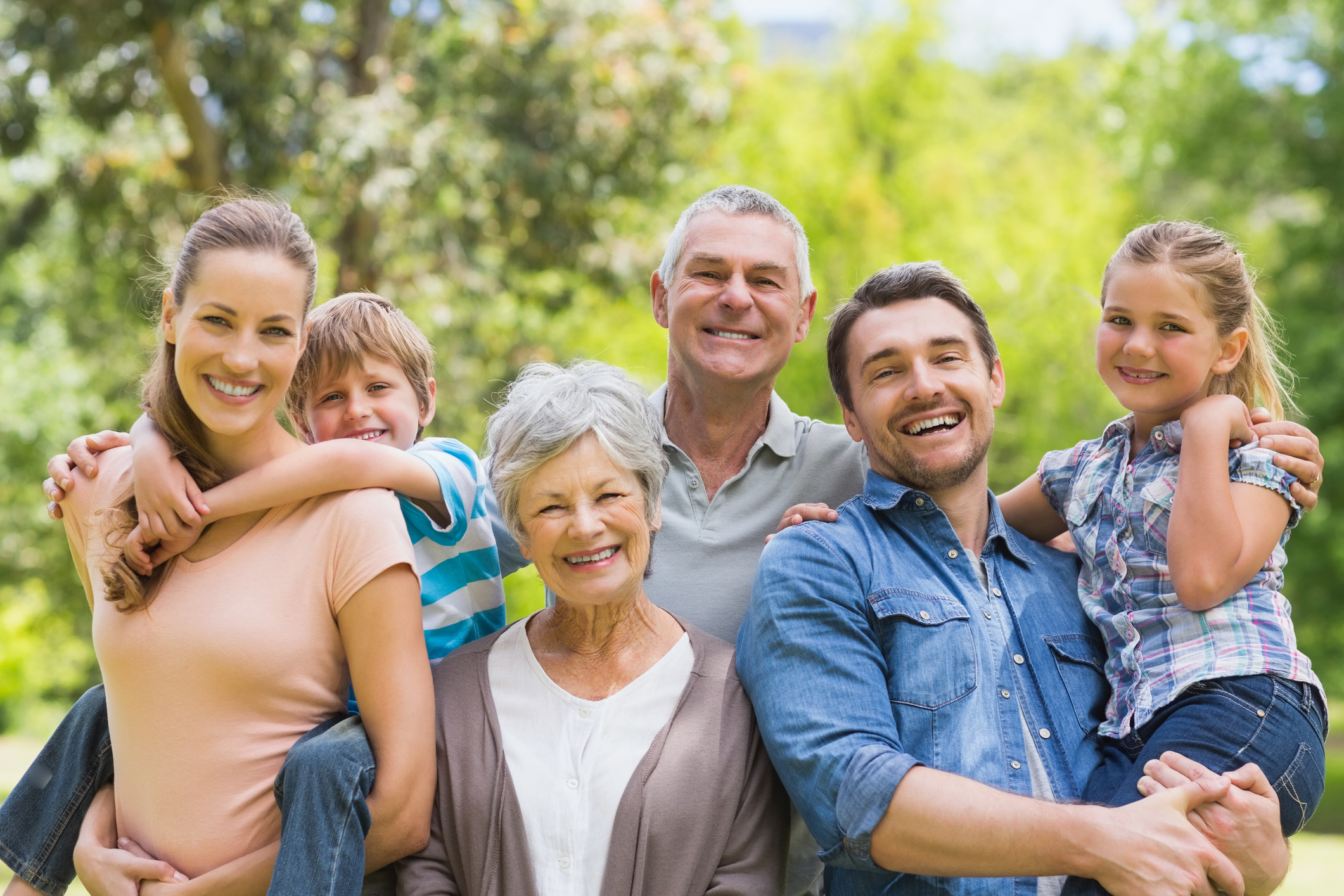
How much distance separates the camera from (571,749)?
2.56 meters

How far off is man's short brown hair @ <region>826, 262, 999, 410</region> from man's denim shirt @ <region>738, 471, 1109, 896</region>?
369 millimetres

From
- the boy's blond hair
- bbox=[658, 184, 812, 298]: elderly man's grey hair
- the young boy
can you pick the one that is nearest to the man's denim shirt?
the young boy

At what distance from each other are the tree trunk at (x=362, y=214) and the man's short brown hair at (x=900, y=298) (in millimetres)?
6374

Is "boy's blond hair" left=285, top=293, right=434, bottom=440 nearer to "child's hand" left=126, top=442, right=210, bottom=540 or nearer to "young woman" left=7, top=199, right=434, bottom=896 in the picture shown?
"young woman" left=7, top=199, right=434, bottom=896

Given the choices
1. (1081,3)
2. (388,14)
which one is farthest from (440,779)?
(1081,3)

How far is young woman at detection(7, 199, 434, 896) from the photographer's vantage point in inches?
93.9

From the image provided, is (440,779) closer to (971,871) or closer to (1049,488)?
(971,871)

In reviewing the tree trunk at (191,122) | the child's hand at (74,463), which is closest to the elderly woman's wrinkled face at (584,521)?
the child's hand at (74,463)

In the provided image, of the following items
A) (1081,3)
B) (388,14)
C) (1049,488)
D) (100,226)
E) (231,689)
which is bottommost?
(231,689)

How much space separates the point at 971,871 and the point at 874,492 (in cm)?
94

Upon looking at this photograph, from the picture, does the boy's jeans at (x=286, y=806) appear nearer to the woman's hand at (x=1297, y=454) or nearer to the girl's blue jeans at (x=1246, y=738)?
the girl's blue jeans at (x=1246, y=738)

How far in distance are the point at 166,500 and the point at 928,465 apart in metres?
1.73

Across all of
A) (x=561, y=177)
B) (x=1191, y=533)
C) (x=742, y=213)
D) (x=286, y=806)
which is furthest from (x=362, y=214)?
(x=1191, y=533)

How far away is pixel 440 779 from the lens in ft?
8.33
